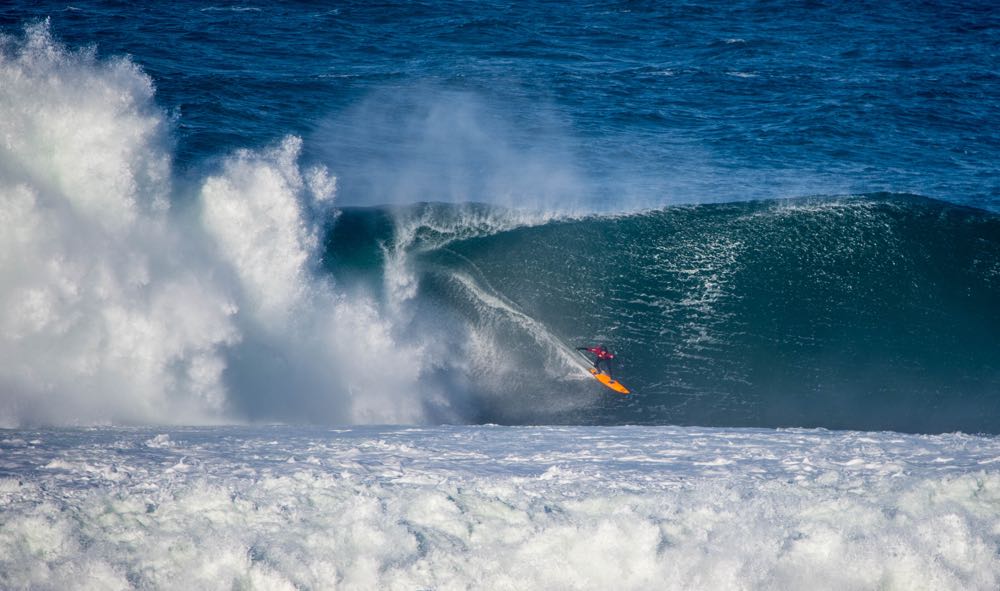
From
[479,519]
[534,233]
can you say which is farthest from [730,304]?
[479,519]

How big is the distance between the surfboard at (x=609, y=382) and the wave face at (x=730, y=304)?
0.17 metres

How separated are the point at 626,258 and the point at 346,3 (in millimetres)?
15987

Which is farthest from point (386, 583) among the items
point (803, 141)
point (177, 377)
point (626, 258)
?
point (803, 141)

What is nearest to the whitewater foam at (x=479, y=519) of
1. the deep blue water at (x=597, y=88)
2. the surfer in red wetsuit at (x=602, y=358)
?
the surfer in red wetsuit at (x=602, y=358)

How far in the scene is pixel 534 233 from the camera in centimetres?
1505

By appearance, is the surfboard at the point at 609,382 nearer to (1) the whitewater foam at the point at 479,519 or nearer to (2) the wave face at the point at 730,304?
(2) the wave face at the point at 730,304

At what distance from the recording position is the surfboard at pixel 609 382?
39.9 ft

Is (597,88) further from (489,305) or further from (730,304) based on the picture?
(489,305)

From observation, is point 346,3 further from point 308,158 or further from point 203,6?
point 308,158

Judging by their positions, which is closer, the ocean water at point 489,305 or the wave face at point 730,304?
the ocean water at point 489,305

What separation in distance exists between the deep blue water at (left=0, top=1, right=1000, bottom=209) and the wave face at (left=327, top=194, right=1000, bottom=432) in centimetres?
137

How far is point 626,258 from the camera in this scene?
14.6 m

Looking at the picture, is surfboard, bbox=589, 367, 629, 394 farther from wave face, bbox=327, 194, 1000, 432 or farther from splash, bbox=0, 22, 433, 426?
splash, bbox=0, 22, 433, 426

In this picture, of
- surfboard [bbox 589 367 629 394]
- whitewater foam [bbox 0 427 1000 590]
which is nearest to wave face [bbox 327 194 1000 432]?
Answer: surfboard [bbox 589 367 629 394]
